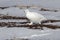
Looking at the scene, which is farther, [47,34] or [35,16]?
[35,16]

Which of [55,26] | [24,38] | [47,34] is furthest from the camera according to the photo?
[55,26]

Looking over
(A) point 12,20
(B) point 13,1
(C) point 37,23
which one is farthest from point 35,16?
(B) point 13,1

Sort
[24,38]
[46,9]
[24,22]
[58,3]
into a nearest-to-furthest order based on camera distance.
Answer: [24,38], [24,22], [46,9], [58,3]

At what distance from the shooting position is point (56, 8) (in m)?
7.52

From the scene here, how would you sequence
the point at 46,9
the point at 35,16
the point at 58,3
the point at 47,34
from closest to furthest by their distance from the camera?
the point at 47,34 → the point at 35,16 → the point at 46,9 → the point at 58,3

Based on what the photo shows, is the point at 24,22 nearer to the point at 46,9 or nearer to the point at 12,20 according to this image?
the point at 12,20

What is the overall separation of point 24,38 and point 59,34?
0.59 m

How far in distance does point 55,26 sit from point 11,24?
776 millimetres

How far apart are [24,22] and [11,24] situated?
0.32 meters

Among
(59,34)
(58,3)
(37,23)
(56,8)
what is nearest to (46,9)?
(56,8)

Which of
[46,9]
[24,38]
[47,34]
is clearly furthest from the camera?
[46,9]

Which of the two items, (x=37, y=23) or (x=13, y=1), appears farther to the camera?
(x=13, y=1)

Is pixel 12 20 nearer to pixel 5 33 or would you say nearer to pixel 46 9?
pixel 5 33

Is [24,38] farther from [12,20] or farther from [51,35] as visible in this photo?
[12,20]
